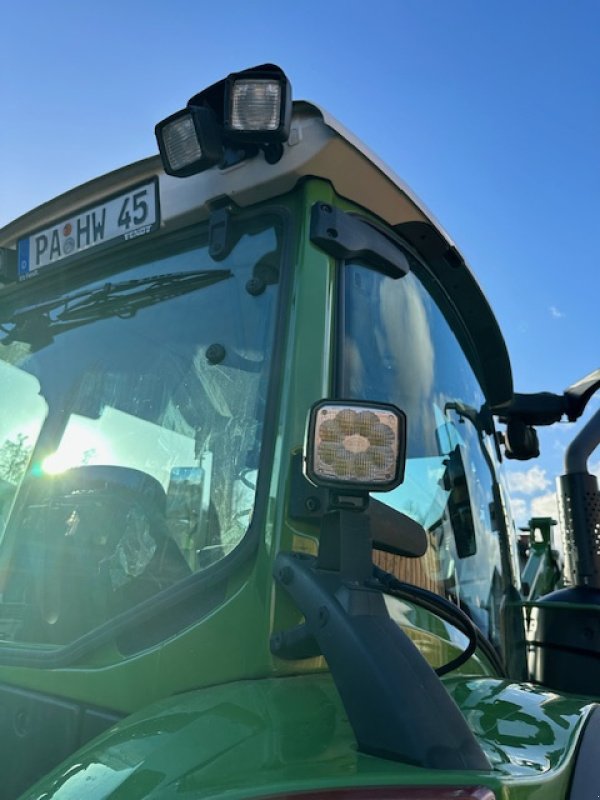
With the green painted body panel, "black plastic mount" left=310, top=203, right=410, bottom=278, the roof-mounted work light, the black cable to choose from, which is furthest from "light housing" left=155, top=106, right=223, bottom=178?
the green painted body panel

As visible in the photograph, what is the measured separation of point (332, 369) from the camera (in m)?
1.69

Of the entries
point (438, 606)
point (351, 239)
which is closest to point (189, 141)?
point (351, 239)

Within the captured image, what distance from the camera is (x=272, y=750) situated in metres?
1.08

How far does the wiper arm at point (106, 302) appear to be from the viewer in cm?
198

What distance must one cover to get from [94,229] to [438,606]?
4.83 ft

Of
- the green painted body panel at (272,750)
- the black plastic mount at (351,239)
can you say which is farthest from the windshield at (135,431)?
the green painted body panel at (272,750)

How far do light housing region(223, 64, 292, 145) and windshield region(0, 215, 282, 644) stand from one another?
0.24 m

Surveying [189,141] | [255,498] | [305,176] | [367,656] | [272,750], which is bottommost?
[272,750]

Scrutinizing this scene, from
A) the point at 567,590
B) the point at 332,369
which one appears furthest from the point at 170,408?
the point at 567,590

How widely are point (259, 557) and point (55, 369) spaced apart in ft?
3.85

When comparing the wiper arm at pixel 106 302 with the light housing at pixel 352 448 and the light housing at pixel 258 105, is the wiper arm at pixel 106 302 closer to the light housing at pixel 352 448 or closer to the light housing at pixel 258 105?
the light housing at pixel 258 105

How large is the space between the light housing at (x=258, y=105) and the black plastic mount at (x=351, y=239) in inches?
8.4

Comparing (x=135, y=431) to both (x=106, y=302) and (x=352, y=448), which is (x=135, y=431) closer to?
(x=106, y=302)

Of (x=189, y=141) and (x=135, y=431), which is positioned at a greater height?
(x=189, y=141)
